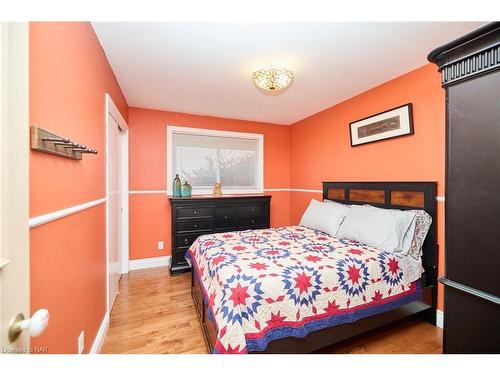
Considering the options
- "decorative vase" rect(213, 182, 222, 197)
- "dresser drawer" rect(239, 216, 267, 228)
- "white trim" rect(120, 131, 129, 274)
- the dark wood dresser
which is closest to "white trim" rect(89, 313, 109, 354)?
the dark wood dresser

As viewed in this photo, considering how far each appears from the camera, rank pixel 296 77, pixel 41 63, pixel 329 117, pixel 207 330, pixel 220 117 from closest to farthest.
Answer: pixel 41 63
pixel 207 330
pixel 296 77
pixel 329 117
pixel 220 117

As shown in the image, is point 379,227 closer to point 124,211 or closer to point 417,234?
point 417,234

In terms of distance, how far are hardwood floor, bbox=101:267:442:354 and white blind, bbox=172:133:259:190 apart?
1890 millimetres

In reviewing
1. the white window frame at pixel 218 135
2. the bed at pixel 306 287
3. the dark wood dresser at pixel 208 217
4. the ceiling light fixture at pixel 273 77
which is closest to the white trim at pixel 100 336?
the bed at pixel 306 287

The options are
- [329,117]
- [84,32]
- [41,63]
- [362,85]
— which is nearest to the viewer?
[41,63]

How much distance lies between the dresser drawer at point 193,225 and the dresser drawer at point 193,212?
88mm

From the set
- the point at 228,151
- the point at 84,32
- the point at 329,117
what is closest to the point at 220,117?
the point at 228,151

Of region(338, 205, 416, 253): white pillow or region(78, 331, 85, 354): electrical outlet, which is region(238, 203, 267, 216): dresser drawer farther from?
region(78, 331, 85, 354): electrical outlet

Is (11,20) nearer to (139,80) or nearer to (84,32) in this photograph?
(84,32)

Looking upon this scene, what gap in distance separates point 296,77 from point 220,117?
176 cm

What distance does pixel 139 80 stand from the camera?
2.51 metres

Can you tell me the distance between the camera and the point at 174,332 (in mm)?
1936

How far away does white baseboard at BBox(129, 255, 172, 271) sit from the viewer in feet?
11.0

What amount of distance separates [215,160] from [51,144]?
2.96 metres
